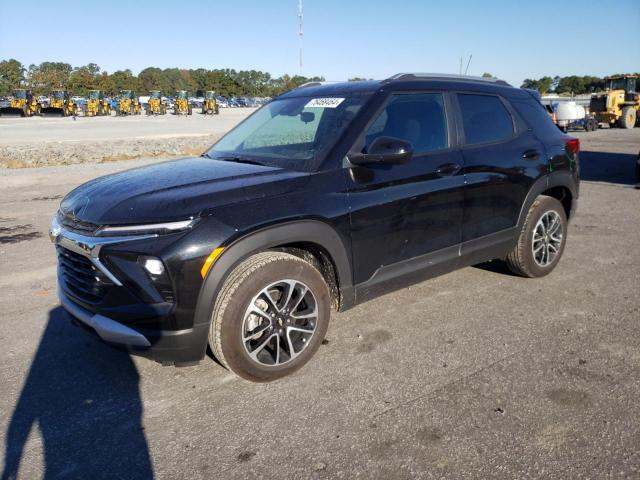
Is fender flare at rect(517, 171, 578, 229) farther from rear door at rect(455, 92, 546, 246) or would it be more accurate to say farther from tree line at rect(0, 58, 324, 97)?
tree line at rect(0, 58, 324, 97)

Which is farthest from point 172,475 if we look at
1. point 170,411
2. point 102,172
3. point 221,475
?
point 102,172

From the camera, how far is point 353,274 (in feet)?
11.0

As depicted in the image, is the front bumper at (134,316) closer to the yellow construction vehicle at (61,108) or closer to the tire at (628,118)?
the tire at (628,118)

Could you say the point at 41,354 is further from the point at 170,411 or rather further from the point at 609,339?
the point at 609,339

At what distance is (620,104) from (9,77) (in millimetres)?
106732

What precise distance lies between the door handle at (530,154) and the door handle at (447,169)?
904 mm

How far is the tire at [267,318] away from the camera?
2.85 meters

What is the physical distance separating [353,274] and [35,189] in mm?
9442

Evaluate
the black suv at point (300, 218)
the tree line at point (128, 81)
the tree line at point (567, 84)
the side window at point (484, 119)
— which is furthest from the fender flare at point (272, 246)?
the tree line at point (567, 84)

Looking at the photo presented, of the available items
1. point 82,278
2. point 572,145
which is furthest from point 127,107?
point 82,278

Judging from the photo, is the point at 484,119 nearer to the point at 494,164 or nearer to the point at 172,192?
the point at 494,164

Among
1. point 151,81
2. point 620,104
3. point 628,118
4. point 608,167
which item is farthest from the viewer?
point 151,81

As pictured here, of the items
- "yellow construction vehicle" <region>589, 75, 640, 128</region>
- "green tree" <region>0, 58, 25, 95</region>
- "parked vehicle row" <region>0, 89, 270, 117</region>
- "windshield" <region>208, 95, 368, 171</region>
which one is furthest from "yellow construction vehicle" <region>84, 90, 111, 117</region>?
"green tree" <region>0, 58, 25, 95</region>

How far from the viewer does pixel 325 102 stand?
3.82 m
